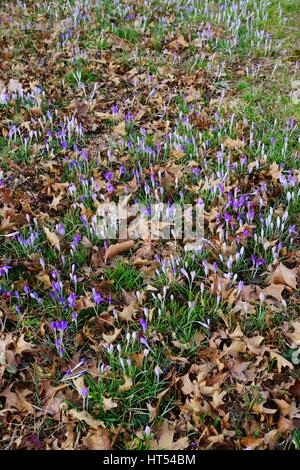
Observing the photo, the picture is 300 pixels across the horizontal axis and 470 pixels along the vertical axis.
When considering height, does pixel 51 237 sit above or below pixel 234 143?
below

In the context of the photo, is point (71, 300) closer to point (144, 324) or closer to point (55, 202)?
point (144, 324)

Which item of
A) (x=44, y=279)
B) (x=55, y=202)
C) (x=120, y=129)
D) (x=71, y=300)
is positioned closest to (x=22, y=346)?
(x=71, y=300)

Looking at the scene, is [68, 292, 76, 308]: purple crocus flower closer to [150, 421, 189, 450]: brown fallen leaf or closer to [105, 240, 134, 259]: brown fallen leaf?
[105, 240, 134, 259]: brown fallen leaf

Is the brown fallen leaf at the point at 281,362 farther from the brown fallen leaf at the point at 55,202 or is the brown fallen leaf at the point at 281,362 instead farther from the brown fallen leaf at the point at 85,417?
the brown fallen leaf at the point at 55,202

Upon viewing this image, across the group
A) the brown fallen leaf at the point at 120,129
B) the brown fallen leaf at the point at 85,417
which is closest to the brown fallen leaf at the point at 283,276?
the brown fallen leaf at the point at 85,417

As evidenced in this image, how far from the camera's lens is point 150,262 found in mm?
3688

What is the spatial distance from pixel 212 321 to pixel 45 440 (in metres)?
1.30

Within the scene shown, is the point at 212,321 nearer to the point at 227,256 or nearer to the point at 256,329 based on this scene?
the point at 256,329

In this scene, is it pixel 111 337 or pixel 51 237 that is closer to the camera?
pixel 111 337

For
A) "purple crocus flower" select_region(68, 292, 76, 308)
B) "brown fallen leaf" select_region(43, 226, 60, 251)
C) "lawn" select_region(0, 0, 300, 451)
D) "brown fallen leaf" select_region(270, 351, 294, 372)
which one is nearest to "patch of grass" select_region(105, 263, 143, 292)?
"lawn" select_region(0, 0, 300, 451)

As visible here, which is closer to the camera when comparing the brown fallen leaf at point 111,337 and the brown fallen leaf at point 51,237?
the brown fallen leaf at point 111,337

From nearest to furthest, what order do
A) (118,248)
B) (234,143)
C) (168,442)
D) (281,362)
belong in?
(168,442), (281,362), (118,248), (234,143)

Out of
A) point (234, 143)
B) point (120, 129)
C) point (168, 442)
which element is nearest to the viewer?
point (168, 442)

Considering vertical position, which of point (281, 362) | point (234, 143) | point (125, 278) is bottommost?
point (281, 362)
